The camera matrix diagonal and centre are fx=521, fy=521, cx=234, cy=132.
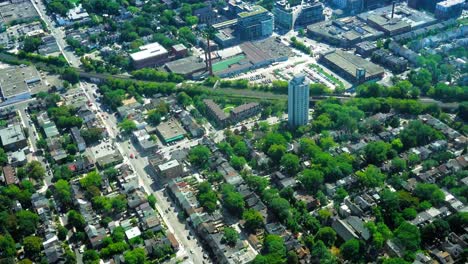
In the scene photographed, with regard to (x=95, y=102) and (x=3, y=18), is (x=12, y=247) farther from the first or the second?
(x=3, y=18)

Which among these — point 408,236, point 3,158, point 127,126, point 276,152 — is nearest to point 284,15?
point 127,126

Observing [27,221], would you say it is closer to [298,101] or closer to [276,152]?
[276,152]

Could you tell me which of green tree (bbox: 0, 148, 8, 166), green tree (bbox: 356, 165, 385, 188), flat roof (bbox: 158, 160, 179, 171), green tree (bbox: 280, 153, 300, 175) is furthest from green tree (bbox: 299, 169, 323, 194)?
green tree (bbox: 0, 148, 8, 166)

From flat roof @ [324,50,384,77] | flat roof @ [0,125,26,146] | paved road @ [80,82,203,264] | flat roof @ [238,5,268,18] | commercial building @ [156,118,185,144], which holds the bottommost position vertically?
paved road @ [80,82,203,264]

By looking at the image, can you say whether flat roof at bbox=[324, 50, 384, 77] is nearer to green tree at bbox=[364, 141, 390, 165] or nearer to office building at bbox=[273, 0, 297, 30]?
office building at bbox=[273, 0, 297, 30]

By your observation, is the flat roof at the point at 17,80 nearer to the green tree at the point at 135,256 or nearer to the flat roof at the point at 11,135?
the flat roof at the point at 11,135
